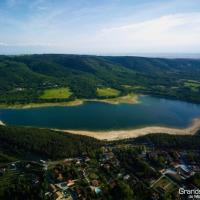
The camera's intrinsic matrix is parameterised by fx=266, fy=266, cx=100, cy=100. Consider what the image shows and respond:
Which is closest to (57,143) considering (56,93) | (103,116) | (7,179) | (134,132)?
(7,179)

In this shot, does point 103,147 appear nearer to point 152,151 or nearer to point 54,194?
point 152,151

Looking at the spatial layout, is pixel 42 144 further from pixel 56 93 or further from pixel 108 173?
pixel 56 93

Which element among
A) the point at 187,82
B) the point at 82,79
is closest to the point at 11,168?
the point at 82,79

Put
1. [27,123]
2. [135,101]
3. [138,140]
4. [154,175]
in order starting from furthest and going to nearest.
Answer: [135,101]
[27,123]
[138,140]
[154,175]

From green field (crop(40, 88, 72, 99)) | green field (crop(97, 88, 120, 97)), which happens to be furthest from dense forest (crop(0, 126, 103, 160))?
green field (crop(97, 88, 120, 97))

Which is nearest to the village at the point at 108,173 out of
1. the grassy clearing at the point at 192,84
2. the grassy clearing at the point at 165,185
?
the grassy clearing at the point at 165,185

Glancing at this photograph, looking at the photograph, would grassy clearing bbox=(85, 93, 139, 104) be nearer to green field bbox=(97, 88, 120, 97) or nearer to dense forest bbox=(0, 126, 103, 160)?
green field bbox=(97, 88, 120, 97)

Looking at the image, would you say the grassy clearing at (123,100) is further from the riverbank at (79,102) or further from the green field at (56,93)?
the green field at (56,93)
